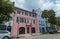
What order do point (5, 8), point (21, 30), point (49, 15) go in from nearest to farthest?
point (5, 8)
point (21, 30)
point (49, 15)

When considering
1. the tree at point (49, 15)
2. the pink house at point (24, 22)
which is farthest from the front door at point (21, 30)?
the tree at point (49, 15)

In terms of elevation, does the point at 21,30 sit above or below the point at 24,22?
below

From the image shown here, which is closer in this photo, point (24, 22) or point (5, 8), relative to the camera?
point (5, 8)

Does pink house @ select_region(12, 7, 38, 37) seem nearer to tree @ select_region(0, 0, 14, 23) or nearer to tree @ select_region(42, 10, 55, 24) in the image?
tree @ select_region(0, 0, 14, 23)

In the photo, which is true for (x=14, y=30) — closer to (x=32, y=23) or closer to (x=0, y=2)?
(x=32, y=23)

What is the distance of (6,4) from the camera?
31.3 meters

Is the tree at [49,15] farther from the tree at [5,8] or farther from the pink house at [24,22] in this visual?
the tree at [5,8]

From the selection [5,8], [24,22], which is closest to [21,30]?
[24,22]

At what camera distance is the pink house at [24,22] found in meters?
51.2

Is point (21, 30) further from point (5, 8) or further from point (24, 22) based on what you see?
point (5, 8)

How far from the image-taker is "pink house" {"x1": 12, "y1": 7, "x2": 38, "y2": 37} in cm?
5116

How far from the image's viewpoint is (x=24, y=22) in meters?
55.8

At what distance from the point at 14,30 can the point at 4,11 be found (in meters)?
19.4

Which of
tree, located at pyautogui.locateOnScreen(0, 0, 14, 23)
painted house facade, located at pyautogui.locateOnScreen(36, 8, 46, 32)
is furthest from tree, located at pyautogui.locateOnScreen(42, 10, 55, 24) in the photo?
tree, located at pyautogui.locateOnScreen(0, 0, 14, 23)
